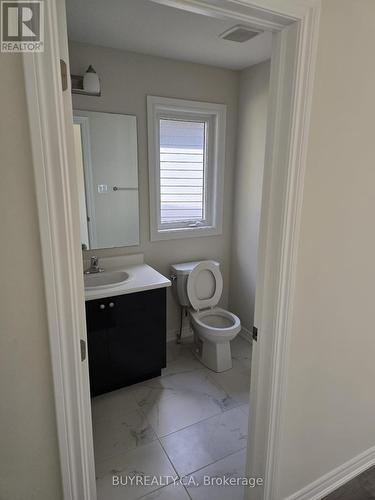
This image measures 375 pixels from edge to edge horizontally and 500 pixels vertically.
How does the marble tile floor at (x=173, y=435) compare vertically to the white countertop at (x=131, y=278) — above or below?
below

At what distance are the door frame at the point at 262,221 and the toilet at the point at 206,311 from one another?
1160 millimetres

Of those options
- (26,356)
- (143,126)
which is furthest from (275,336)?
(143,126)

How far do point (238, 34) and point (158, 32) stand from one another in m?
0.49

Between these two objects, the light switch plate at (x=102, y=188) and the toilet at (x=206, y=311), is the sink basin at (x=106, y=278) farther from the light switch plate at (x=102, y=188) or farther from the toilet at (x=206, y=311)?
the light switch plate at (x=102, y=188)

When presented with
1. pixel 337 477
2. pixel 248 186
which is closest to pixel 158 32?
pixel 248 186

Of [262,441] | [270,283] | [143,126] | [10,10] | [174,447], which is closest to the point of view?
[10,10]

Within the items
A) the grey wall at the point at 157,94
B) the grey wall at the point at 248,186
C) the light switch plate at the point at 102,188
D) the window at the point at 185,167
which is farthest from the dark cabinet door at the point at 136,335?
the grey wall at the point at 248,186

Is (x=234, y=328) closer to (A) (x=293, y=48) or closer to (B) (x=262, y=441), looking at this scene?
(B) (x=262, y=441)

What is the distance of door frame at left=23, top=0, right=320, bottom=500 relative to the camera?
2.46 ft

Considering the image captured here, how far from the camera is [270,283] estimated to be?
1213mm

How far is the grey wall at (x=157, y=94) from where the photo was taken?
2.28m

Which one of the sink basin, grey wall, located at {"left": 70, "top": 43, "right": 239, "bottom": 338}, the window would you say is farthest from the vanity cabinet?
the window

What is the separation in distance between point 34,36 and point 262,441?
5.29ft

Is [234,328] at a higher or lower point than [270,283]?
lower
